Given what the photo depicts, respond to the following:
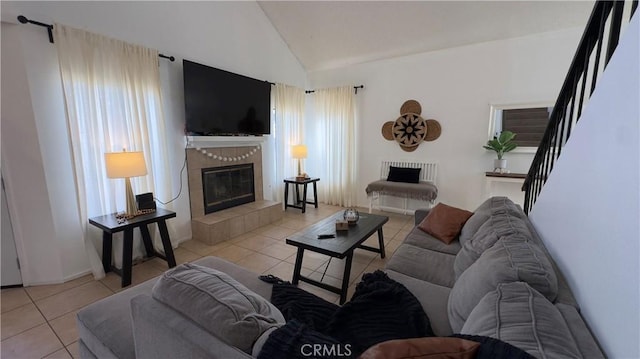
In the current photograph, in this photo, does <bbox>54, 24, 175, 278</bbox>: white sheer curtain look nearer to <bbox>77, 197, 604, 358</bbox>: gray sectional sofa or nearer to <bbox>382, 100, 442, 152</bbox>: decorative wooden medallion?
<bbox>77, 197, 604, 358</bbox>: gray sectional sofa

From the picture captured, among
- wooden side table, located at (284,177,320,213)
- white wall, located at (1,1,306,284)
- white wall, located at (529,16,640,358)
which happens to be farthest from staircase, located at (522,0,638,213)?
white wall, located at (1,1,306,284)

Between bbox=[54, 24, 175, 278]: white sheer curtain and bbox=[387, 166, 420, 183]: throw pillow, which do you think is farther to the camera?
bbox=[387, 166, 420, 183]: throw pillow

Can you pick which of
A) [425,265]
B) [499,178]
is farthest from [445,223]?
[499,178]

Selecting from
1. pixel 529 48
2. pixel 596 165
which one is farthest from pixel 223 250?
pixel 529 48

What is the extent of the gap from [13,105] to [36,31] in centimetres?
64

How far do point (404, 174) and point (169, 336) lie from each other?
13.6 feet

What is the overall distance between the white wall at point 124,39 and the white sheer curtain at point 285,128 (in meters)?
0.61

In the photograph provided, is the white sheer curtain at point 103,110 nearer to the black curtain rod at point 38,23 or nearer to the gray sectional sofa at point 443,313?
the black curtain rod at point 38,23

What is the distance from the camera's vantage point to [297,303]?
1.48m

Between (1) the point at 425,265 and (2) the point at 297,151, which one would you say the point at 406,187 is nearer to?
(2) the point at 297,151

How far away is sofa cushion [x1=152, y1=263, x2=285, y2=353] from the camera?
857 millimetres

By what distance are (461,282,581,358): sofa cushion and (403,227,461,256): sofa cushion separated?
117 centimetres

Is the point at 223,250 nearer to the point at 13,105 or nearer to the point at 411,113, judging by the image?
the point at 13,105

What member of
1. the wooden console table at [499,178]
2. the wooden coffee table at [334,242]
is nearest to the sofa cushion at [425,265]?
the wooden coffee table at [334,242]
